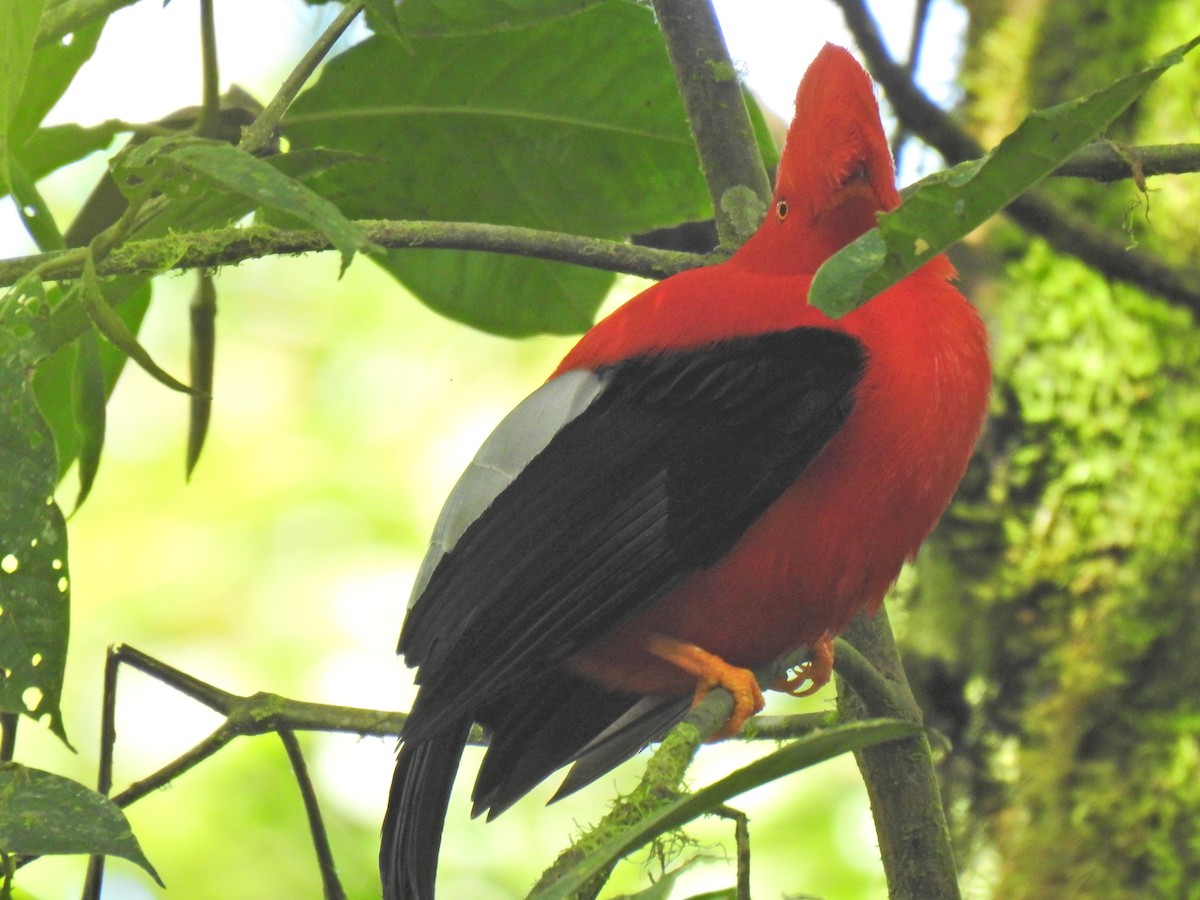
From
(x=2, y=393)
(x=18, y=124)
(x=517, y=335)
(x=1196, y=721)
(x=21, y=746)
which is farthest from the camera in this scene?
(x=21, y=746)

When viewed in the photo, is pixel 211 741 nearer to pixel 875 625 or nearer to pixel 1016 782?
pixel 875 625

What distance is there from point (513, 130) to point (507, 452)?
1.82 ft

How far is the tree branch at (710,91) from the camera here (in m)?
1.93

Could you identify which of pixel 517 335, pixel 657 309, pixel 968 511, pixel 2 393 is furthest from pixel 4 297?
pixel 968 511

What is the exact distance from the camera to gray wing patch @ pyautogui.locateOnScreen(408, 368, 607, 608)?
1.79m

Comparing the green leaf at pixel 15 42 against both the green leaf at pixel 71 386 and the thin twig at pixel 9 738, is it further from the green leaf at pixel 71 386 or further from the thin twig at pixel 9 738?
the thin twig at pixel 9 738

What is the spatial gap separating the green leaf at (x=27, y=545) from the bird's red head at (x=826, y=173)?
106cm

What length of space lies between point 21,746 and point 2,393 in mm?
4995

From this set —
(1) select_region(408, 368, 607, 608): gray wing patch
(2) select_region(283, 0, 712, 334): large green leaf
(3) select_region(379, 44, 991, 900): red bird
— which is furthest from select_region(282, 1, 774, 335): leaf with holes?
(1) select_region(408, 368, 607, 608): gray wing patch

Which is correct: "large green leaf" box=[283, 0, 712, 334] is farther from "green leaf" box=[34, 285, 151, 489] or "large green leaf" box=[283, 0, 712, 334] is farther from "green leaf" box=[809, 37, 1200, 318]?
"green leaf" box=[809, 37, 1200, 318]

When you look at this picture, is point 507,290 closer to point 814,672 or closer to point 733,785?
point 814,672

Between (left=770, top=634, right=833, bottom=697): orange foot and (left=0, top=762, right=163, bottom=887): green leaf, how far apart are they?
37.5 inches

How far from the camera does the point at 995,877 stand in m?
3.37

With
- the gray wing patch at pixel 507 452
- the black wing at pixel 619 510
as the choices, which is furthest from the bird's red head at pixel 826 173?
the gray wing patch at pixel 507 452
